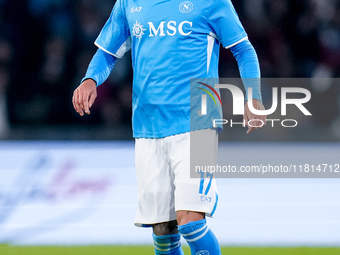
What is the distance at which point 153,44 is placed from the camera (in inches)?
124

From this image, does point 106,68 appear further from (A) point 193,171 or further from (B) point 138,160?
(A) point 193,171

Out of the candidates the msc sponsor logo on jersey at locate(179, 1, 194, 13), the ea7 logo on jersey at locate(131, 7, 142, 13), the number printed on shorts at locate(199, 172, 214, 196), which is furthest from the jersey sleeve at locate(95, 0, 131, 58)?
the number printed on shorts at locate(199, 172, 214, 196)

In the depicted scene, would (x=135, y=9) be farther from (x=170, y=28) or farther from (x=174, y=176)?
(x=174, y=176)

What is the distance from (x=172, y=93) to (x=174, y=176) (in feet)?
1.28

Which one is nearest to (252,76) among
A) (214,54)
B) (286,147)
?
(214,54)

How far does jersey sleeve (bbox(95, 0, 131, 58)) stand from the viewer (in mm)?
3377

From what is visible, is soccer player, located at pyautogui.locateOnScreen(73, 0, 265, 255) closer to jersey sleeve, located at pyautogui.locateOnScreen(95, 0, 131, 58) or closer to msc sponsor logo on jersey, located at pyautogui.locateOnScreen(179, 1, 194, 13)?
msc sponsor logo on jersey, located at pyautogui.locateOnScreen(179, 1, 194, 13)

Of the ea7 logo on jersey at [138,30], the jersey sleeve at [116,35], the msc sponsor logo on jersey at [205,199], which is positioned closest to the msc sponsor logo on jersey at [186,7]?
the ea7 logo on jersey at [138,30]

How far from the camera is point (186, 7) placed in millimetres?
3131

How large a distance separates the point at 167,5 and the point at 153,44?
202mm

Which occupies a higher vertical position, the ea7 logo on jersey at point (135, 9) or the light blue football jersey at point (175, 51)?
the ea7 logo on jersey at point (135, 9)

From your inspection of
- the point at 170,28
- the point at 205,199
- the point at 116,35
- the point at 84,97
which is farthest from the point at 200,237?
the point at 116,35

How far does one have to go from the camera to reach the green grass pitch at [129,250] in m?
3.91

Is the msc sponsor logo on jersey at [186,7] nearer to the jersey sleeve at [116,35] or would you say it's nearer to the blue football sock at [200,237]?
the jersey sleeve at [116,35]
